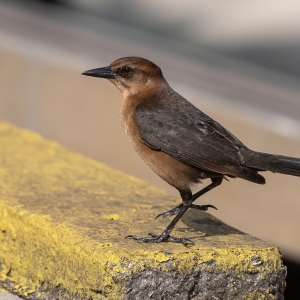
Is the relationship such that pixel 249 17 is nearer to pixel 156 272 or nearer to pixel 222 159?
pixel 222 159

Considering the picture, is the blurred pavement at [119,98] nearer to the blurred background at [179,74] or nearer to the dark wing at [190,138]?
the blurred background at [179,74]

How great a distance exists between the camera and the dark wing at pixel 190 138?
4.74 metres

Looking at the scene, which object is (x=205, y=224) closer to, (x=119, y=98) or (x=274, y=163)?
(x=274, y=163)

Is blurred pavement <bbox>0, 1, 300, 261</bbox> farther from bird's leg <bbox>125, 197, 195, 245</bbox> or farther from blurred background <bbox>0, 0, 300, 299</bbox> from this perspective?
bird's leg <bbox>125, 197, 195, 245</bbox>

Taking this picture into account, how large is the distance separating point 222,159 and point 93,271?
1051 millimetres

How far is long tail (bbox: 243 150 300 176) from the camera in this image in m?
4.66

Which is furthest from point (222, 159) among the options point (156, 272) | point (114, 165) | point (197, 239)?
point (114, 165)

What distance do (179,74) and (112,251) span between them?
4705 mm

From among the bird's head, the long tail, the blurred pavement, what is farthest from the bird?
the blurred pavement

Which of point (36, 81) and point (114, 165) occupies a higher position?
point (36, 81)

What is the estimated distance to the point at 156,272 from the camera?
13.5 feet

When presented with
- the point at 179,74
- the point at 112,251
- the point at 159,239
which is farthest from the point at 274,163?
the point at 179,74

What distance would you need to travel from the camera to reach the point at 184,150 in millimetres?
4816

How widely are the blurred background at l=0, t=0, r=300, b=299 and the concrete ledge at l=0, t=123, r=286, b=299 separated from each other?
2.19m
